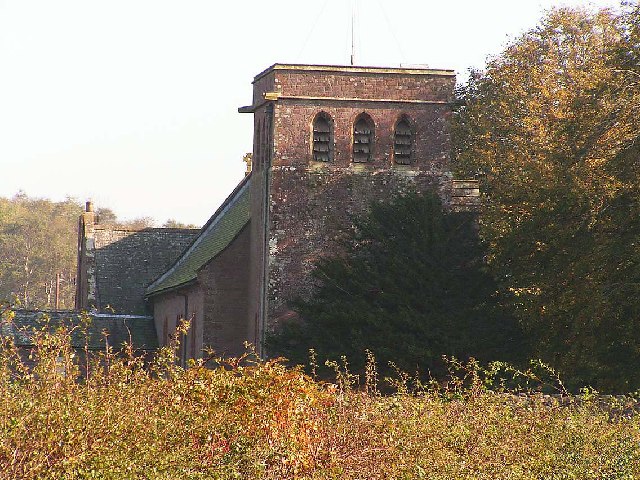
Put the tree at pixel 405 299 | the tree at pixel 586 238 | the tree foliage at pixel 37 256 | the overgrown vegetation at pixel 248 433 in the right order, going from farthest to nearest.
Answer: the tree foliage at pixel 37 256 < the tree at pixel 405 299 < the tree at pixel 586 238 < the overgrown vegetation at pixel 248 433

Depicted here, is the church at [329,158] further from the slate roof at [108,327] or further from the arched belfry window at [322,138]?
the slate roof at [108,327]

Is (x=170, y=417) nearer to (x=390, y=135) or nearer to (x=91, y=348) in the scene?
(x=390, y=135)

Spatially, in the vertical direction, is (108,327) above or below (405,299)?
below

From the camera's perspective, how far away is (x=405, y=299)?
88.6 feet

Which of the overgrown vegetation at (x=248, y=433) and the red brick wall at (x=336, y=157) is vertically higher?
the red brick wall at (x=336, y=157)

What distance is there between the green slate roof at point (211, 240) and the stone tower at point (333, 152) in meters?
3.38

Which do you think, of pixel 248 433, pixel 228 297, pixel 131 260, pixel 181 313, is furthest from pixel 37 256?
pixel 248 433

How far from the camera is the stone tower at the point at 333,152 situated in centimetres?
2998

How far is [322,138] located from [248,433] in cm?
1851

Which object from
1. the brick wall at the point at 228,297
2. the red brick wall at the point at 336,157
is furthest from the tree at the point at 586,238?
the brick wall at the point at 228,297

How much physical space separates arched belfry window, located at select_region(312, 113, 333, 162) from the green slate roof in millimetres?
3823

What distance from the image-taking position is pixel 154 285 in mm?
44250

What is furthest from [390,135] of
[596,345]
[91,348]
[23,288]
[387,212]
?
[23,288]

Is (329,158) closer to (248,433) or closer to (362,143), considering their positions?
(362,143)
